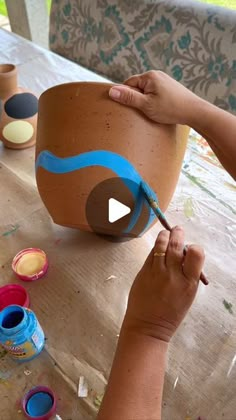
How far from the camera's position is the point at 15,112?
93 cm

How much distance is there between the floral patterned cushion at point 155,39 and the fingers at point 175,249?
2.43 feet

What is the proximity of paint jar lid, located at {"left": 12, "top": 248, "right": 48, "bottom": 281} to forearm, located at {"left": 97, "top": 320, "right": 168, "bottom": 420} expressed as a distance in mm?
235

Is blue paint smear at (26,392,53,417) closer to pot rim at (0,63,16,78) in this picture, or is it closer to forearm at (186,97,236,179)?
forearm at (186,97,236,179)

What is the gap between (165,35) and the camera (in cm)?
119

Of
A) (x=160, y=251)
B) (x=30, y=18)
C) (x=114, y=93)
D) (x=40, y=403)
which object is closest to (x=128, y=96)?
(x=114, y=93)

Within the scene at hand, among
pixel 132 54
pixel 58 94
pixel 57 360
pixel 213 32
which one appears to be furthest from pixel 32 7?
pixel 57 360

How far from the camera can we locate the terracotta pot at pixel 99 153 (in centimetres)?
60

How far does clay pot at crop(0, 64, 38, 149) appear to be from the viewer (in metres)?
0.92

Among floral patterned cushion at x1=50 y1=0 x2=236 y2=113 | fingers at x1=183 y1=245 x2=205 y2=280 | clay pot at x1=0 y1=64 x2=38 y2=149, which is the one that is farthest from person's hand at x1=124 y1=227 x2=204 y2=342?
floral patterned cushion at x1=50 y1=0 x2=236 y2=113

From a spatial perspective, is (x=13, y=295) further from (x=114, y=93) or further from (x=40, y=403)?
(x=114, y=93)

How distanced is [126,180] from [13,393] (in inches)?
14.0
